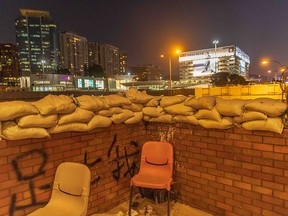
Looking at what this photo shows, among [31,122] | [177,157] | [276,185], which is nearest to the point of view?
[31,122]

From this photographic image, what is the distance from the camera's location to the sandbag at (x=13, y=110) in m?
2.06

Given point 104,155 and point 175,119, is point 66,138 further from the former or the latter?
point 175,119

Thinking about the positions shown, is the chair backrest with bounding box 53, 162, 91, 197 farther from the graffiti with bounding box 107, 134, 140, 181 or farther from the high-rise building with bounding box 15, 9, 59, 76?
the high-rise building with bounding box 15, 9, 59, 76

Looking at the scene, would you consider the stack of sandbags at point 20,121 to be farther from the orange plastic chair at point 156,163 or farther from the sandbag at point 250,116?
the sandbag at point 250,116

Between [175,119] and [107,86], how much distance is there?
49176 millimetres

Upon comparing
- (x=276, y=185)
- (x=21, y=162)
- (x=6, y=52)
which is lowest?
(x=276, y=185)

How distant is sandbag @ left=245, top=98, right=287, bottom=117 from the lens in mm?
2264

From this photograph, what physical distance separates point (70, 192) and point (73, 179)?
0.46ft

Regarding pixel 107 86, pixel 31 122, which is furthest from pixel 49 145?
pixel 107 86

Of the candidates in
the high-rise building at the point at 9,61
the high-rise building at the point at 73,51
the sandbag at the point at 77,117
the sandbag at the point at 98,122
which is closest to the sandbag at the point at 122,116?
the sandbag at the point at 98,122

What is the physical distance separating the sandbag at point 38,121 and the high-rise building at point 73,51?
87.9 meters

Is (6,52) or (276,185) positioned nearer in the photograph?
(276,185)

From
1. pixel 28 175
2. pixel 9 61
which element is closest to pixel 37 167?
pixel 28 175

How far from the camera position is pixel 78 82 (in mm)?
45875
